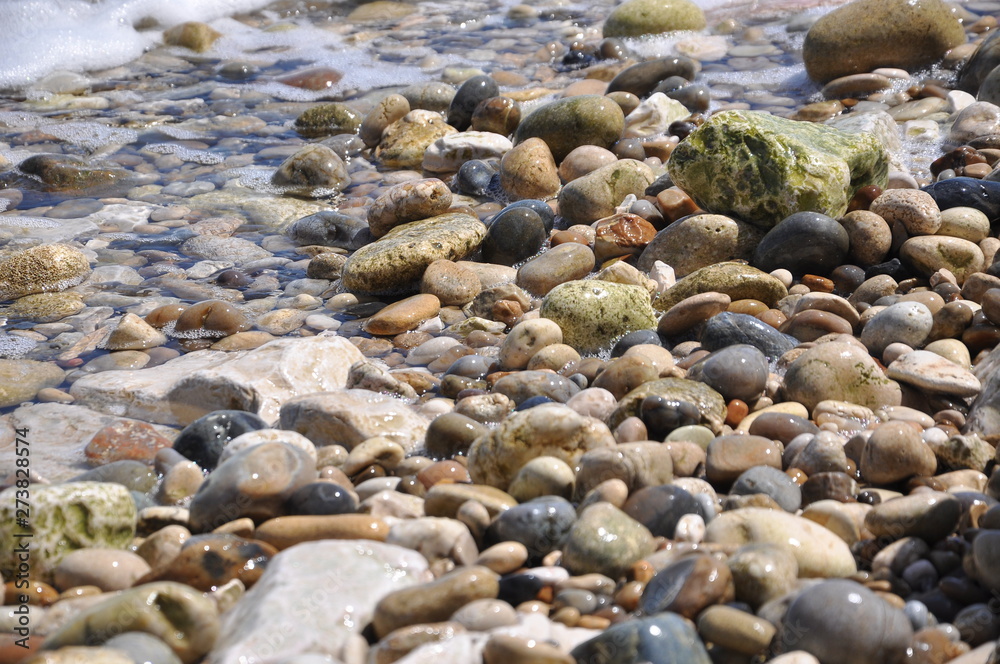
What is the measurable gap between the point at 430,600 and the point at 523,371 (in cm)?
167

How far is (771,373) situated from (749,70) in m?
5.19

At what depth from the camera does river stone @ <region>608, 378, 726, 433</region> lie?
121 inches

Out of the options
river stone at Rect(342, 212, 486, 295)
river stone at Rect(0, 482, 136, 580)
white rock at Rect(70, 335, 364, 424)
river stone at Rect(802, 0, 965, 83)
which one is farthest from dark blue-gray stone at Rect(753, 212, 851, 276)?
river stone at Rect(802, 0, 965, 83)

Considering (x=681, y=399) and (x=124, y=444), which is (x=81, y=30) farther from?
(x=681, y=399)

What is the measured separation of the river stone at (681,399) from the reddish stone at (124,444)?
167cm

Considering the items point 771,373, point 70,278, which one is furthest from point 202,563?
point 70,278

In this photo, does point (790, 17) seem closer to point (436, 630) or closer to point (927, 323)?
point (927, 323)

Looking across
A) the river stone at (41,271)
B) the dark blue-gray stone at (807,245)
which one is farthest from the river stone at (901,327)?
the river stone at (41,271)

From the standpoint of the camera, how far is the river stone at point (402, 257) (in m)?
4.70

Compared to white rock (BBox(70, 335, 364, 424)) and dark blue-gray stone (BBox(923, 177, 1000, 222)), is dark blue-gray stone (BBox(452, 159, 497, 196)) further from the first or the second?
dark blue-gray stone (BBox(923, 177, 1000, 222))

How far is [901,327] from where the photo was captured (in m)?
3.52

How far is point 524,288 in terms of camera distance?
465 cm

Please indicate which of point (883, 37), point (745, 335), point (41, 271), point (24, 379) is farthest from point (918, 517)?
point (883, 37)

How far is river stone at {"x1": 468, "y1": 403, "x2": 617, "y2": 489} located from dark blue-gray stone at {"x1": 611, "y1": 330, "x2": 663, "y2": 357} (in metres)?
1.03
